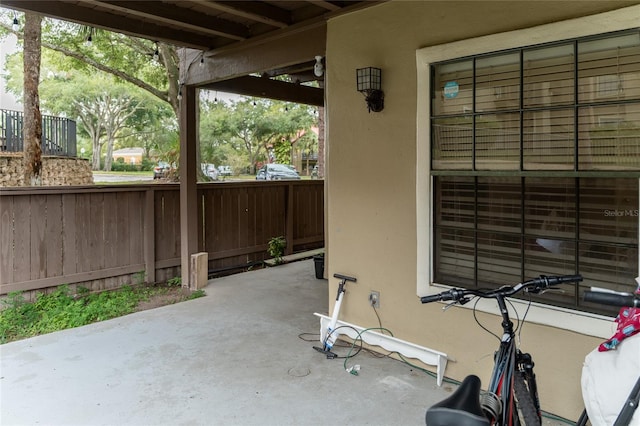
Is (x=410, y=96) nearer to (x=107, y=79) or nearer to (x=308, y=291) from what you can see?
(x=308, y=291)

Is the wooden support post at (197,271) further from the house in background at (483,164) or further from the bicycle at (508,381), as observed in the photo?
the bicycle at (508,381)

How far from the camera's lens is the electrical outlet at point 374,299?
11.4 ft

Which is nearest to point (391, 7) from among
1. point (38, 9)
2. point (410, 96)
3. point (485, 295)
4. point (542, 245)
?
point (410, 96)

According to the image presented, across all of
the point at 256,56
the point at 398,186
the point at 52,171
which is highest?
the point at 256,56

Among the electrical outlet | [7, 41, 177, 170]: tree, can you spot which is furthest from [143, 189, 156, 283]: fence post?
[7, 41, 177, 170]: tree

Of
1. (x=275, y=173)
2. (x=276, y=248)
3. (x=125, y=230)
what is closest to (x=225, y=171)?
(x=275, y=173)

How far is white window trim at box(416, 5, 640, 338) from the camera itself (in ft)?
7.72

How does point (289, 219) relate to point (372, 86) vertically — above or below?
below

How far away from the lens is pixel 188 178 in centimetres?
539

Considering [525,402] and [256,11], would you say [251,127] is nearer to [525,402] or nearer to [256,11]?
[256,11]

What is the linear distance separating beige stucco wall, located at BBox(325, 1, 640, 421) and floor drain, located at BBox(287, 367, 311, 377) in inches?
25.9

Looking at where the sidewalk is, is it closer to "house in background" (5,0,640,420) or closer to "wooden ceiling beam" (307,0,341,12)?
"house in background" (5,0,640,420)

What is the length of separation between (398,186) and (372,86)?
77 centimetres

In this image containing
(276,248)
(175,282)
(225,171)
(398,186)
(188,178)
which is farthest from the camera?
(225,171)
